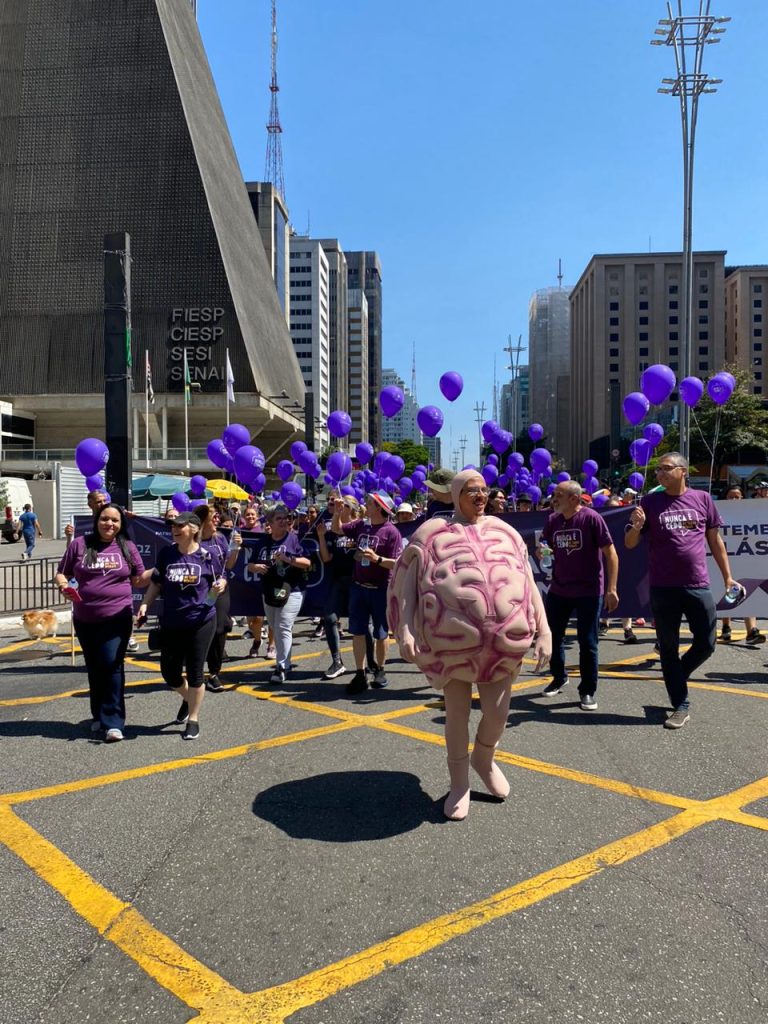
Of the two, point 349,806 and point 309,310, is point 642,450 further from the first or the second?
point 309,310

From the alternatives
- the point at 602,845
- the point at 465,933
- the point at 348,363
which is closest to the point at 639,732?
the point at 602,845

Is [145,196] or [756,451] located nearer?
[145,196]

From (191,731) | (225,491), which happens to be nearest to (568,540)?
(191,731)

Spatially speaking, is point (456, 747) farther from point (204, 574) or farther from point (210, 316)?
point (210, 316)

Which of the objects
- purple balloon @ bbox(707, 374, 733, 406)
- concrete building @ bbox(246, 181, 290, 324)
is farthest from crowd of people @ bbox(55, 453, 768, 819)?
concrete building @ bbox(246, 181, 290, 324)

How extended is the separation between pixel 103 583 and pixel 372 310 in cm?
19104

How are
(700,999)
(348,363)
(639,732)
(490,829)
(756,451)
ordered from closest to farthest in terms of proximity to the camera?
(700,999)
(490,829)
(639,732)
(756,451)
(348,363)

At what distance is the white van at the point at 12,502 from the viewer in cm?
2977

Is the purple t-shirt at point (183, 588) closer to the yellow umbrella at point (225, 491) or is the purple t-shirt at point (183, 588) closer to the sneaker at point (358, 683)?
the sneaker at point (358, 683)

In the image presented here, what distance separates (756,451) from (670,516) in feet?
224

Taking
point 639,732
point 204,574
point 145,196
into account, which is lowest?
point 639,732

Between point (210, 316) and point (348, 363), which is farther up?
point (348, 363)

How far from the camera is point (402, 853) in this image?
3.70 metres

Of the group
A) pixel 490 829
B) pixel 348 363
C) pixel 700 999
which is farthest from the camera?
pixel 348 363
